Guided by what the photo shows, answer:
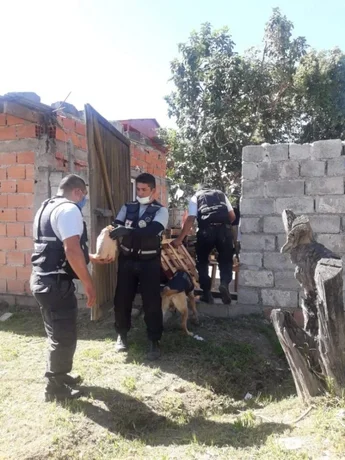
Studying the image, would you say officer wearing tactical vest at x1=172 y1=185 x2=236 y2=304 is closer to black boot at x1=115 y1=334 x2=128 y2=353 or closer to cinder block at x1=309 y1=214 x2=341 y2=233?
cinder block at x1=309 y1=214 x2=341 y2=233

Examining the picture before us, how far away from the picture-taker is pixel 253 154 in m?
5.10

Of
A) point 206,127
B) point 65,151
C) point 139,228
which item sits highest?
point 206,127

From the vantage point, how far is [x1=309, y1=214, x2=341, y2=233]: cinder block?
4781 mm

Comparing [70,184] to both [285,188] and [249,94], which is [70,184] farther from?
[249,94]

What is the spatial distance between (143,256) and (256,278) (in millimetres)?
1715

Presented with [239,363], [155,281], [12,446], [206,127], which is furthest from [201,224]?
[206,127]

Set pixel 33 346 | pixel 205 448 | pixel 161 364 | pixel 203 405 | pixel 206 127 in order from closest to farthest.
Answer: pixel 205 448
pixel 203 405
pixel 161 364
pixel 33 346
pixel 206 127

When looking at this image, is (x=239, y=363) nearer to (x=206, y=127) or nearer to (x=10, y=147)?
(x=10, y=147)

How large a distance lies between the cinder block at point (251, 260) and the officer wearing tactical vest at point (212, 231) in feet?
0.71

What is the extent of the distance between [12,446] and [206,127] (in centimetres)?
1051

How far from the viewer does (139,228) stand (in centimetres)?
403

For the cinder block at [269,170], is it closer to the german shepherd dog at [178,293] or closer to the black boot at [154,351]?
the german shepherd dog at [178,293]

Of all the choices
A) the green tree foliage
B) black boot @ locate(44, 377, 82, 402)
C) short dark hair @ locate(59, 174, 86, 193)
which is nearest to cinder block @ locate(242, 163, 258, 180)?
short dark hair @ locate(59, 174, 86, 193)

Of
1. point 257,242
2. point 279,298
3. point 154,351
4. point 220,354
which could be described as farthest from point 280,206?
point 154,351
